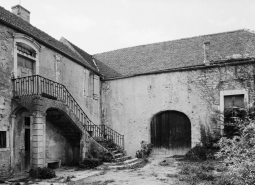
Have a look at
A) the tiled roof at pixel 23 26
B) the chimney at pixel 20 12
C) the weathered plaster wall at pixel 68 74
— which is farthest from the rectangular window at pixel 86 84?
the chimney at pixel 20 12

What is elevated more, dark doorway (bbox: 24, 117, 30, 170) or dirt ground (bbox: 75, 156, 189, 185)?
dark doorway (bbox: 24, 117, 30, 170)

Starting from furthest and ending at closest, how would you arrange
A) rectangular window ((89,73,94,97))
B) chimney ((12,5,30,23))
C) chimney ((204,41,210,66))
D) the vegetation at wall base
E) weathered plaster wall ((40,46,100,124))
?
rectangular window ((89,73,94,97)), chimney ((204,41,210,66)), the vegetation at wall base, chimney ((12,5,30,23)), weathered plaster wall ((40,46,100,124))

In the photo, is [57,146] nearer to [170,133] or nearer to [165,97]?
[170,133]

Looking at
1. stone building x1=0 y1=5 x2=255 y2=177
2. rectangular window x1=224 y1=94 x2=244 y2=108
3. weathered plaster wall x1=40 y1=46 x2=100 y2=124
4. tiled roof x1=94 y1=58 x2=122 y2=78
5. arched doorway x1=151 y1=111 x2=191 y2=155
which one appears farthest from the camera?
tiled roof x1=94 y1=58 x2=122 y2=78

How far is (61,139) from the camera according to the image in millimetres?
12422

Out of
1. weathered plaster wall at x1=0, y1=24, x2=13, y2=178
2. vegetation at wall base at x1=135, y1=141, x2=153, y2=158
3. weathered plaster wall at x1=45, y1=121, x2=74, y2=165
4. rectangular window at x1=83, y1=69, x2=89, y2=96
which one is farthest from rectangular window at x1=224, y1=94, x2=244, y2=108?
weathered plaster wall at x1=0, y1=24, x2=13, y2=178

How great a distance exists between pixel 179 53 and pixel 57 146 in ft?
31.5

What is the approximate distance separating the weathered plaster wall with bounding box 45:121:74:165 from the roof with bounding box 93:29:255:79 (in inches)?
230

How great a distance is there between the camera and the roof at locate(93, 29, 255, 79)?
49.6 feet

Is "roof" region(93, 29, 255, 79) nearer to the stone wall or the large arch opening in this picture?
the stone wall

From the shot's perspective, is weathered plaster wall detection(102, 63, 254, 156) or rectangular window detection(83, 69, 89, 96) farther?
rectangular window detection(83, 69, 89, 96)

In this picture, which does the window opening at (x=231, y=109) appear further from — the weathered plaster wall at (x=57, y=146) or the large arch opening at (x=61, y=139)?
the weathered plaster wall at (x=57, y=146)

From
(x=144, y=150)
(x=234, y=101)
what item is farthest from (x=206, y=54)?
(x=144, y=150)

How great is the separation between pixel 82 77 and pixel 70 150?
4.30 m
